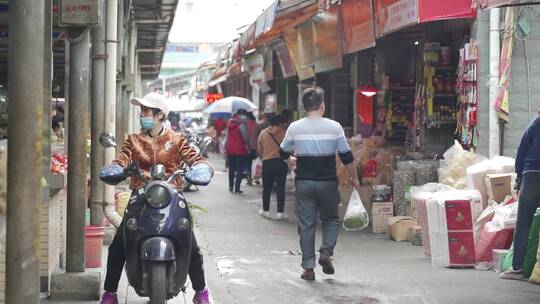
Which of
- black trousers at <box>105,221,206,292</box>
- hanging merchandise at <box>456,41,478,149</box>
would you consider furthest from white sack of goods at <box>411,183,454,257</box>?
black trousers at <box>105,221,206,292</box>

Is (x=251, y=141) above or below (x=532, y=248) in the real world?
above

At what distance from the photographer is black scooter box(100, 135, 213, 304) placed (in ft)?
21.0

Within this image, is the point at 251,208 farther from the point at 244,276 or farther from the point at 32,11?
the point at 32,11

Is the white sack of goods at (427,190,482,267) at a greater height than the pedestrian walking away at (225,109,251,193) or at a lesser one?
lesser

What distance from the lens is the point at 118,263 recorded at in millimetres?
7023

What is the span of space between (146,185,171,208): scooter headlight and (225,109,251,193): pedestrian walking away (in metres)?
13.5

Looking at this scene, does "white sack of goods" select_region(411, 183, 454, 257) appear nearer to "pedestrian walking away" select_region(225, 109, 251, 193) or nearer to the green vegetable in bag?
the green vegetable in bag

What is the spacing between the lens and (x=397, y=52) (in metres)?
16.6

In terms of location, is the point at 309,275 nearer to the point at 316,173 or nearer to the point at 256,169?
the point at 316,173

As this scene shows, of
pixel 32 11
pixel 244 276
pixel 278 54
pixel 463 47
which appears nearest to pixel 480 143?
pixel 463 47

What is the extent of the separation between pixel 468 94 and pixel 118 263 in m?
6.14

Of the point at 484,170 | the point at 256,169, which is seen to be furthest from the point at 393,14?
the point at 256,169

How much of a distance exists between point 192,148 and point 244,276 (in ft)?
8.71

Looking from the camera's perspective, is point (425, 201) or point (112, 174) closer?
point (112, 174)
